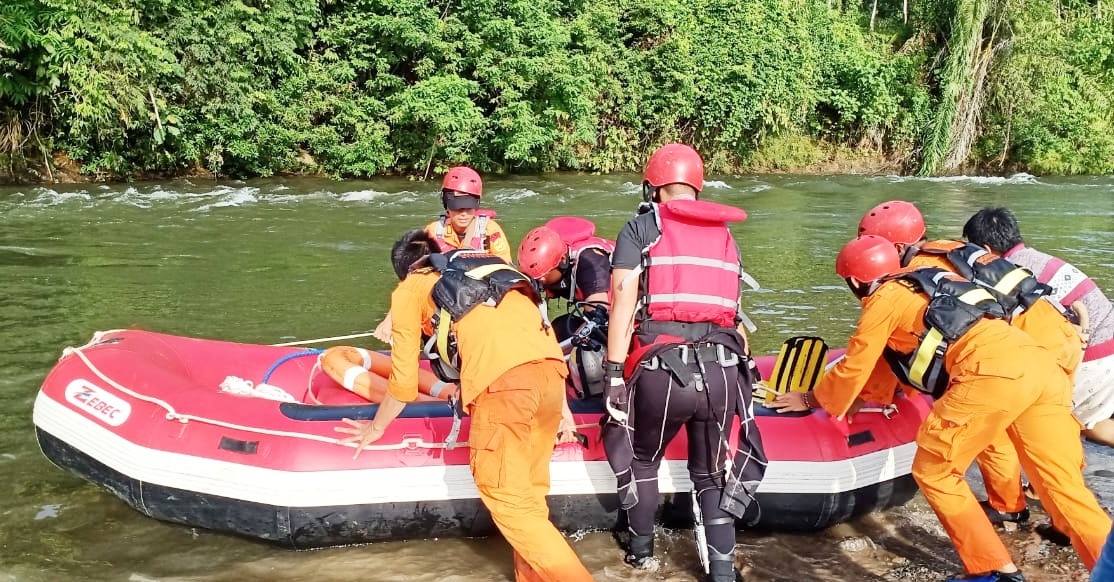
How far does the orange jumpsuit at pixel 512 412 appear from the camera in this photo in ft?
10.4

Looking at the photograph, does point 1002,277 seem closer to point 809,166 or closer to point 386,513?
point 386,513

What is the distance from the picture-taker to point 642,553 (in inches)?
149

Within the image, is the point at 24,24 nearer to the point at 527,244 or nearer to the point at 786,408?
the point at 527,244

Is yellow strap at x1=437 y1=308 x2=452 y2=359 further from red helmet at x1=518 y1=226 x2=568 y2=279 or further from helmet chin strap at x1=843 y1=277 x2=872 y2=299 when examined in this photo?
helmet chin strap at x1=843 y1=277 x2=872 y2=299

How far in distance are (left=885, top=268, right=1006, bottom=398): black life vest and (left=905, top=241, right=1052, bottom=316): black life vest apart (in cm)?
20

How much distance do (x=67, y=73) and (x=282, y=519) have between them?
13606 millimetres

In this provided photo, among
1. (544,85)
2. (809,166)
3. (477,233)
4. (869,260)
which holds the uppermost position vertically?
(544,85)

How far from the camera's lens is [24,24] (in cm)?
1370

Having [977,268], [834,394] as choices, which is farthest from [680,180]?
[977,268]

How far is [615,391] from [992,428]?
1432 mm

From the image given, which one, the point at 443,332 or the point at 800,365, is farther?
the point at 800,365

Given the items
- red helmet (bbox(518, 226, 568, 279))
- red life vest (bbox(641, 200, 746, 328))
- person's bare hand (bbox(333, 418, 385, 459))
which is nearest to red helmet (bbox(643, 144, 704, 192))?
red life vest (bbox(641, 200, 746, 328))

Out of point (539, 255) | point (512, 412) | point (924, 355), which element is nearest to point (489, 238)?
point (539, 255)

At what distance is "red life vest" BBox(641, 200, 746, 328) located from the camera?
3.28 metres
